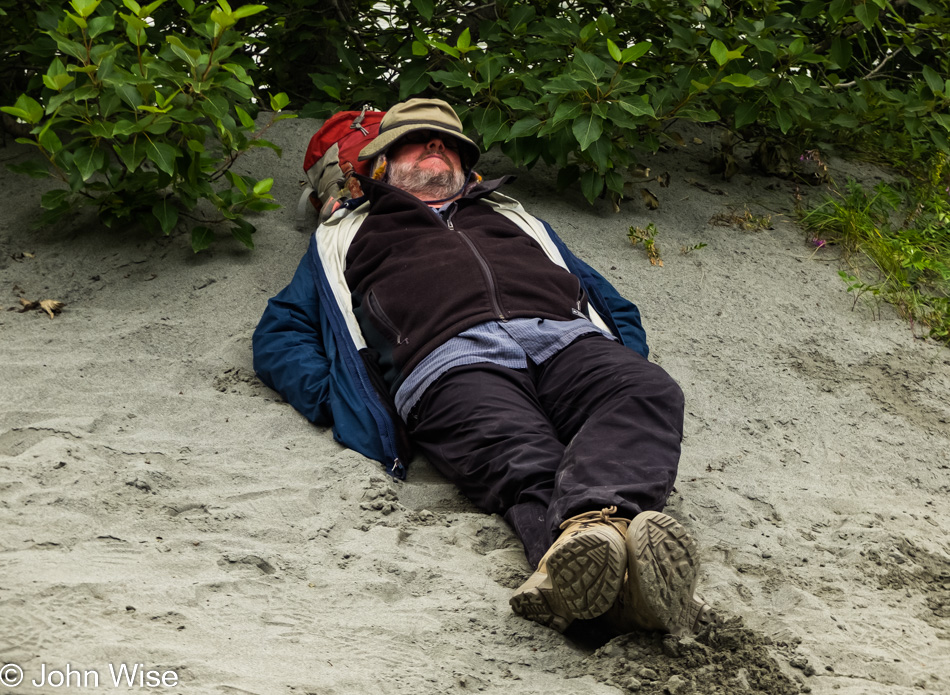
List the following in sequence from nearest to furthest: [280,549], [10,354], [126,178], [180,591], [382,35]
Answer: [180,591] < [280,549] < [10,354] < [126,178] < [382,35]

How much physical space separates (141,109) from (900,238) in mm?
3730

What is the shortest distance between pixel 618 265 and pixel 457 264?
1.42 metres

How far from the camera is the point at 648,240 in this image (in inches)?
175

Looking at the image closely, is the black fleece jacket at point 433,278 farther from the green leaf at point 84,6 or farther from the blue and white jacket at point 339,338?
the green leaf at point 84,6

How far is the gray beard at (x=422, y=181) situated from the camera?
12.2 feet

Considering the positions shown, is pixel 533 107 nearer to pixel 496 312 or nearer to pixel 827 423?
pixel 496 312

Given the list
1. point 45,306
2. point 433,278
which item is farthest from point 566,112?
point 45,306

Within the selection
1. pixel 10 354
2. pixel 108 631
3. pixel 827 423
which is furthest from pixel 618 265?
pixel 108 631

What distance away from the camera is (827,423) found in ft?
11.3

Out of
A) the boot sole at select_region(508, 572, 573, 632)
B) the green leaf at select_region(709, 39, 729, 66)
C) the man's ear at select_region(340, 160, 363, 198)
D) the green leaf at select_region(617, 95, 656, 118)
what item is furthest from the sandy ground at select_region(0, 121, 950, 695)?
the green leaf at select_region(709, 39, 729, 66)

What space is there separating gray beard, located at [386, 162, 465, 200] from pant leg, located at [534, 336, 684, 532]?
106cm

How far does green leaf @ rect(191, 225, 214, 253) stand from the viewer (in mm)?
4090

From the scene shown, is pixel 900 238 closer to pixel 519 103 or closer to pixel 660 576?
pixel 519 103

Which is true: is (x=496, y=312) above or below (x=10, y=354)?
above
